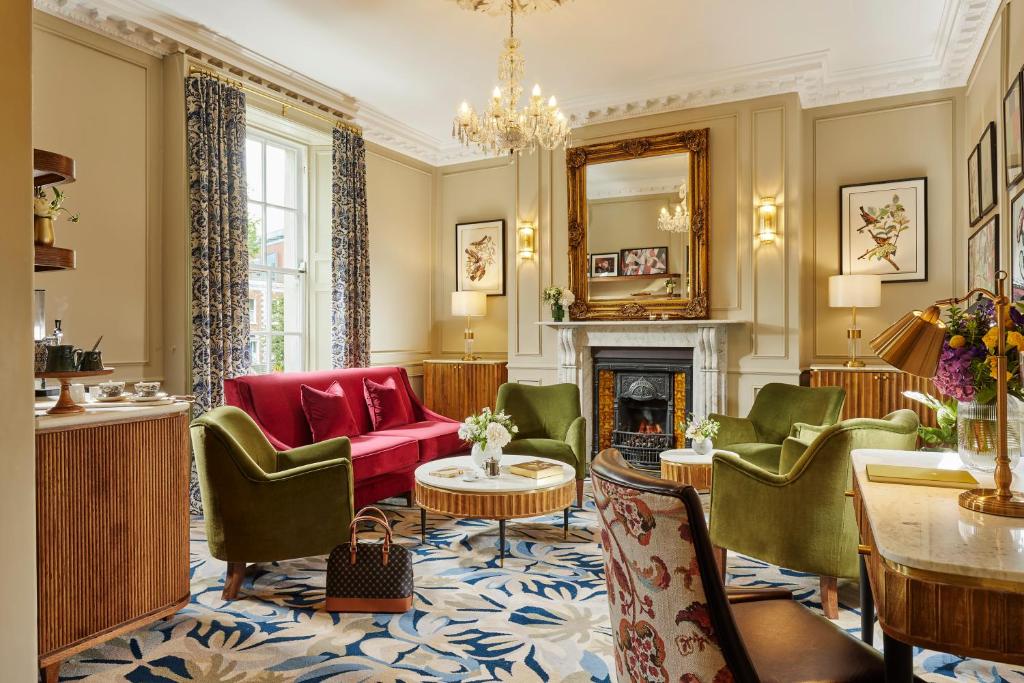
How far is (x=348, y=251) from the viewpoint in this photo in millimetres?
5535

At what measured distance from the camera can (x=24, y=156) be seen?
1.75 m

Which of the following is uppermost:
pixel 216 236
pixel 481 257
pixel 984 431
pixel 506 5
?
pixel 506 5

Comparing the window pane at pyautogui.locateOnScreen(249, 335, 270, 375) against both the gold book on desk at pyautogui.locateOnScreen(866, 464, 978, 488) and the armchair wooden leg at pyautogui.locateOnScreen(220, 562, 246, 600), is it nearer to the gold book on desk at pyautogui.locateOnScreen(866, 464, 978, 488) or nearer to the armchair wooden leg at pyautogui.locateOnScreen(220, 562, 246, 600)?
the armchair wooden leg at pyautogui.locateOnScreen(220, 562, 246, 600)

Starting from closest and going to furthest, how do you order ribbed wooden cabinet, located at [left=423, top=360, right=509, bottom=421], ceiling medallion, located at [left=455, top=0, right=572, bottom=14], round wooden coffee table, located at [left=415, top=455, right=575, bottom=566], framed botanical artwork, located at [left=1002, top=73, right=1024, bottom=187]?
framed botanical artwork, located at [left=1002, top=73, right=1024, bottom=187] < round wooden coffee table, located at [left=415, top=455, right=575, bottom=566] < ceiling medallion, located at [left=455, top=0, right=572, bottom=14] < ribbed wooden cabinet, located at [left=423, top=360, right=509, bottom=421]

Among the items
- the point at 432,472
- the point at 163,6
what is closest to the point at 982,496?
the point at 432,472

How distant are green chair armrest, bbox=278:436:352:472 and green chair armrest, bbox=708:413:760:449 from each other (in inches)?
95.7

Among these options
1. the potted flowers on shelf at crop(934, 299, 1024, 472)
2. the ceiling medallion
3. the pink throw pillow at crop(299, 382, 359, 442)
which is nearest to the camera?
the potted flowers on shelf at crop(934, 299, 1024, 472)

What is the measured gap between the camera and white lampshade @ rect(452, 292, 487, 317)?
6.41 m

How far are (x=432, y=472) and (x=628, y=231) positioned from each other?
9.97 feet

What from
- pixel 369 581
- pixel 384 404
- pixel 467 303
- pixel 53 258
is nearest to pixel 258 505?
pixel 369 581

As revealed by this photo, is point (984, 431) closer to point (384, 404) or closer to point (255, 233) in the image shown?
point (384, 404)

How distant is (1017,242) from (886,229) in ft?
6.83

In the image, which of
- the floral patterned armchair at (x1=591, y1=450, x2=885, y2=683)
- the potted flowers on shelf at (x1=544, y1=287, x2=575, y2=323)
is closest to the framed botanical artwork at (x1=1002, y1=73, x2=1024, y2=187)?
the floral patterned armchair at (x1=591, y1=450, x2=885, y2=683)

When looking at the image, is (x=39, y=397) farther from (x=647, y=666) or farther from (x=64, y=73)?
(x=647, y=666)
